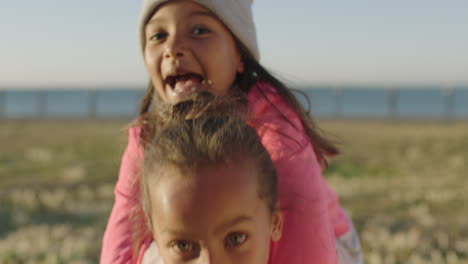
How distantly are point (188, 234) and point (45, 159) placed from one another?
8.98 m

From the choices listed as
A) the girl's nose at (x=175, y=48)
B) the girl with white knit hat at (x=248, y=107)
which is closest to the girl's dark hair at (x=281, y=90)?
the girl with white knit hat at (x=248, y=107)

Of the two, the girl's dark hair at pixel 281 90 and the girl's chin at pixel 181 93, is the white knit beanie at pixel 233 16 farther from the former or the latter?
the girl's chin at pixel 181 93

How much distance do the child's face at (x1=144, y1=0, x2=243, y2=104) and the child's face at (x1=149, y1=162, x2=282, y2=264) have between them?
79cm

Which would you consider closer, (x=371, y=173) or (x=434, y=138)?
(x=371, y=173)

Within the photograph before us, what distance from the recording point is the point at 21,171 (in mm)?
9555

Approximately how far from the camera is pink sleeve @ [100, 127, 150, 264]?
11.6 feet

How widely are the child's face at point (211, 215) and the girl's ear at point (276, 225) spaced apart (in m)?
0.19

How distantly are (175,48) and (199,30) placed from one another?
195 mm

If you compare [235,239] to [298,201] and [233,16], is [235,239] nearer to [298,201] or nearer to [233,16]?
[298,201]

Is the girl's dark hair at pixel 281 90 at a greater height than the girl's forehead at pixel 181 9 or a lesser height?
lesser

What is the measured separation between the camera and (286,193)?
3121 millimetres

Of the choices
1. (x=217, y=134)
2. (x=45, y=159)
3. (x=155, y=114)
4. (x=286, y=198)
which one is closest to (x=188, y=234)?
(x=217, y=134)

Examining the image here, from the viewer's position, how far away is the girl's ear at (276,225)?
2909 millimetres

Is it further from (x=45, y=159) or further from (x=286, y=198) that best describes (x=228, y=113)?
(x=45, y=159)
